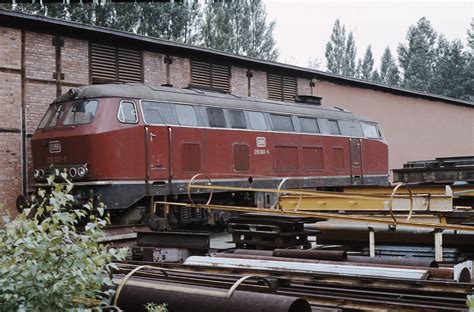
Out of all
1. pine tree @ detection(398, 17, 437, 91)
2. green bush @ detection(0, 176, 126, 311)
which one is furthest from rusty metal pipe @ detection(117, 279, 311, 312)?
pine tree @ detection(398, 17, 437, 91)

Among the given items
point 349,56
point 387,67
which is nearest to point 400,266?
point 349,56

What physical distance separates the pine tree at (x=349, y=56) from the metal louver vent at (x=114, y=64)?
52.9 m

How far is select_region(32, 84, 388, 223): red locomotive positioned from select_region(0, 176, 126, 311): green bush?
7.42m

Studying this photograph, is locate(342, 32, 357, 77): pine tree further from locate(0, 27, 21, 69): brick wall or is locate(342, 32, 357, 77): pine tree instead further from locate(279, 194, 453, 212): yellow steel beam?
locate(279, 194, 453, 212): yellow steel beam

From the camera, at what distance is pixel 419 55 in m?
60.7

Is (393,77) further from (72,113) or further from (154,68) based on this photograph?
(72,113)

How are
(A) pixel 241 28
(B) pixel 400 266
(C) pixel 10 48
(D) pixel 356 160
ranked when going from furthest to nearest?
(A) pixel 241 28 < (D) pixel 356 160 < (C) pixel 10 48 < (B) pixel 400 266

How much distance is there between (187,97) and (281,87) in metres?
8.46

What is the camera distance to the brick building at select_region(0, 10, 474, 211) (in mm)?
14000

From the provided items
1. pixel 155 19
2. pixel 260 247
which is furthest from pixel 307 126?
pixel 155 19

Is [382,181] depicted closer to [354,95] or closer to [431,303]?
[354,95]

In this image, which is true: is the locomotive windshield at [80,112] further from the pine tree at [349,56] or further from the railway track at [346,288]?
the pine tree at [349,56]

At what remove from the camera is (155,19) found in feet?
123

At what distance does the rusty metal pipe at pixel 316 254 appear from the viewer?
21.4ft
